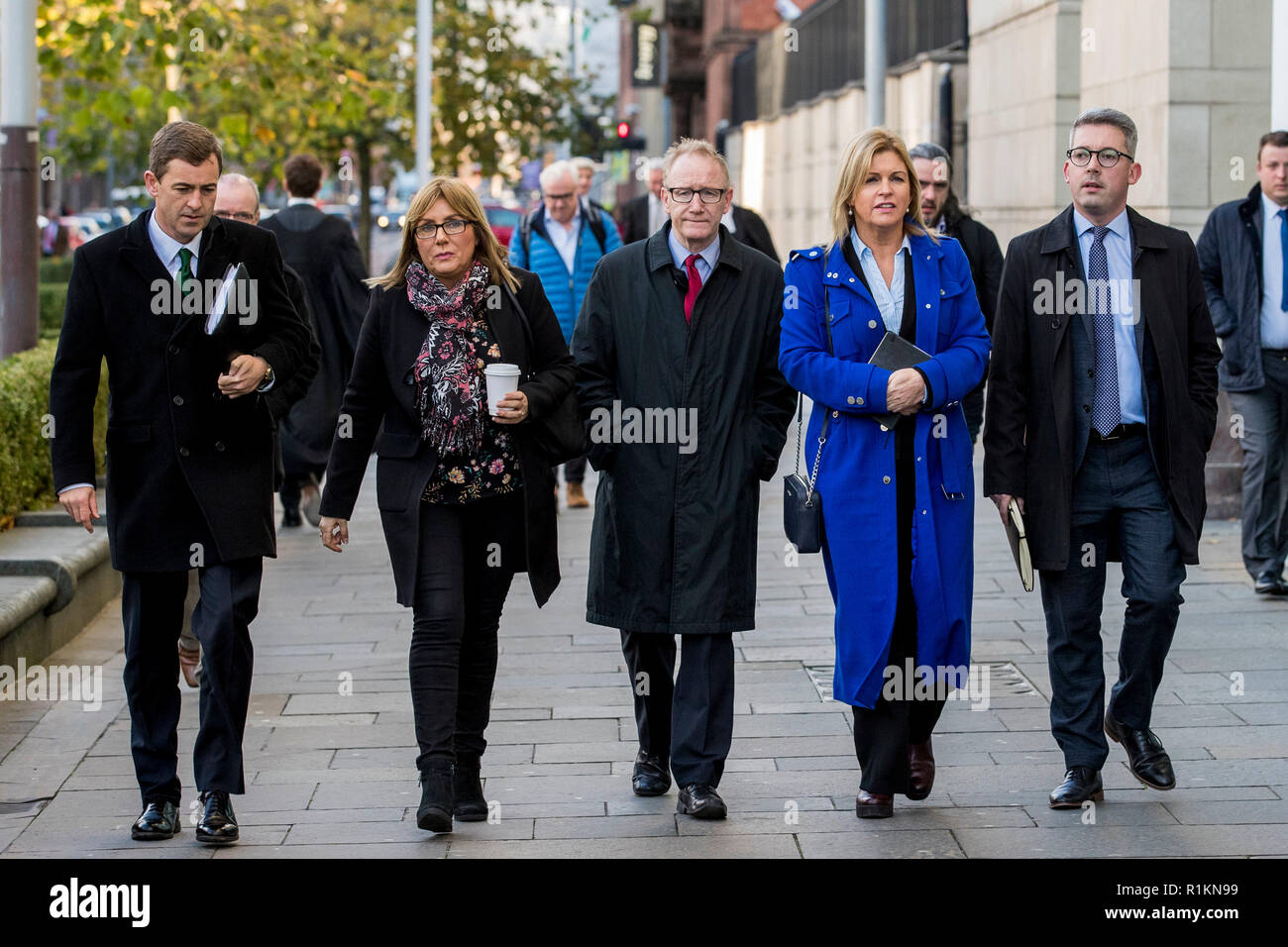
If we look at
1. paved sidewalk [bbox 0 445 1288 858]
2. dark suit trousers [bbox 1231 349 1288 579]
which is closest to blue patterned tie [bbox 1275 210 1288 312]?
dark suit trousers [bbox 1231 349 1288 579]

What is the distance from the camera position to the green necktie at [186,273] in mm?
5742

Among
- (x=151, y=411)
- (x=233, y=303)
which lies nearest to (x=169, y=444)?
(x=151, y=411)

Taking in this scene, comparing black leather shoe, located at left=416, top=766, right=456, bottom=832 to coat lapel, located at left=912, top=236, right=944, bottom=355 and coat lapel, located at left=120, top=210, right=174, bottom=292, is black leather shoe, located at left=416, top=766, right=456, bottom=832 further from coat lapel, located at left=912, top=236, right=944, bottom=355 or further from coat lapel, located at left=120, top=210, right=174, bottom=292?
coat lapel, located at left=912, top=236, right=944, bottom=355

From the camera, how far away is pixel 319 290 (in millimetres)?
11055

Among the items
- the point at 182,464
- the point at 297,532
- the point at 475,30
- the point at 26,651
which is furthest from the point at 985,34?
the point at 475,30

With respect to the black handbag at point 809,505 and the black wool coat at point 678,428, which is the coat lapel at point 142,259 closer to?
the black wool coat at point 678,428

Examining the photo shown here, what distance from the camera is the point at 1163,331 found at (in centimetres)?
580

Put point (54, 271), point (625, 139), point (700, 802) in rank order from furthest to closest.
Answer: point (625, 139) → point (54, 271) → point (700, 802)

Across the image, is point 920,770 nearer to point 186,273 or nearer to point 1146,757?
point 1146,757

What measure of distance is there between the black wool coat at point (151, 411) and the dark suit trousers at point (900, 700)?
180 centimetres

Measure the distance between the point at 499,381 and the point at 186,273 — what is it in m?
0.97

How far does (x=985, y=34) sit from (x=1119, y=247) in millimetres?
10611

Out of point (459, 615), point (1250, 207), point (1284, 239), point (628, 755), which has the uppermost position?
point (1250, 207)

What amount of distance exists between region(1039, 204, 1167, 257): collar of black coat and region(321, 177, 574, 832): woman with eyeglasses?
1427 millimetres
